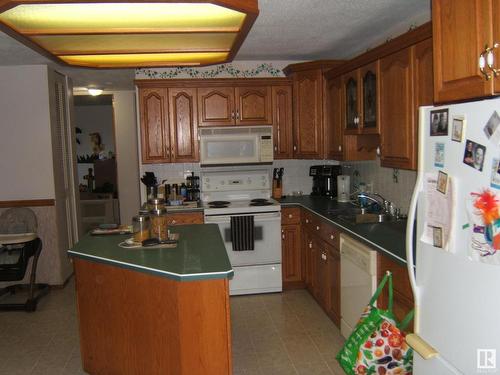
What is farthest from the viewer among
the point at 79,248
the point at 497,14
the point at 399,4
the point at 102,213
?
the point at 102,213

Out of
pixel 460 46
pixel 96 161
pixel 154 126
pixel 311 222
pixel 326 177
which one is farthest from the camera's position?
pixel 96 161

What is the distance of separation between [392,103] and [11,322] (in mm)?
3747

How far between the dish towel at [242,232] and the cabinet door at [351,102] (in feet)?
4.24

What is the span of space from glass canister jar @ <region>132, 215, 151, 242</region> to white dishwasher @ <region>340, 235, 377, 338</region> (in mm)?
1400

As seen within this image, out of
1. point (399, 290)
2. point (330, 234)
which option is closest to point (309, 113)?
point (330, 234)

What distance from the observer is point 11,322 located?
4.40 metres

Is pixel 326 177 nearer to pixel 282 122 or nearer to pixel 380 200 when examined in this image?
pixel 282 122

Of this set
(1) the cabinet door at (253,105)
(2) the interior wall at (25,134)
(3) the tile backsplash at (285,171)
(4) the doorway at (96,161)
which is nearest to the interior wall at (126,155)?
(4) the doorway at (96,161)

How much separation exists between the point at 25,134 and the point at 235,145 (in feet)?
7.32

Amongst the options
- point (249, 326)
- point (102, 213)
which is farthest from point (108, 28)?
point (102, 213)

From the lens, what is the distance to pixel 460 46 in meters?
1.87

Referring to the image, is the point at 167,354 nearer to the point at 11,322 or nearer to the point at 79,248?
the point at 79,248

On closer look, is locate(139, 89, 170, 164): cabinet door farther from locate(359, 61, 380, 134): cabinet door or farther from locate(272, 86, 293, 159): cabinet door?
locate(359, 61, 380, 134): cabinet door

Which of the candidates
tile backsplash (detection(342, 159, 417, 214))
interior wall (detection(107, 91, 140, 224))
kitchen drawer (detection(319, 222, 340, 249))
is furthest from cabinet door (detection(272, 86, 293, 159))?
interior wall (detection(107, 91, 140, 224))
